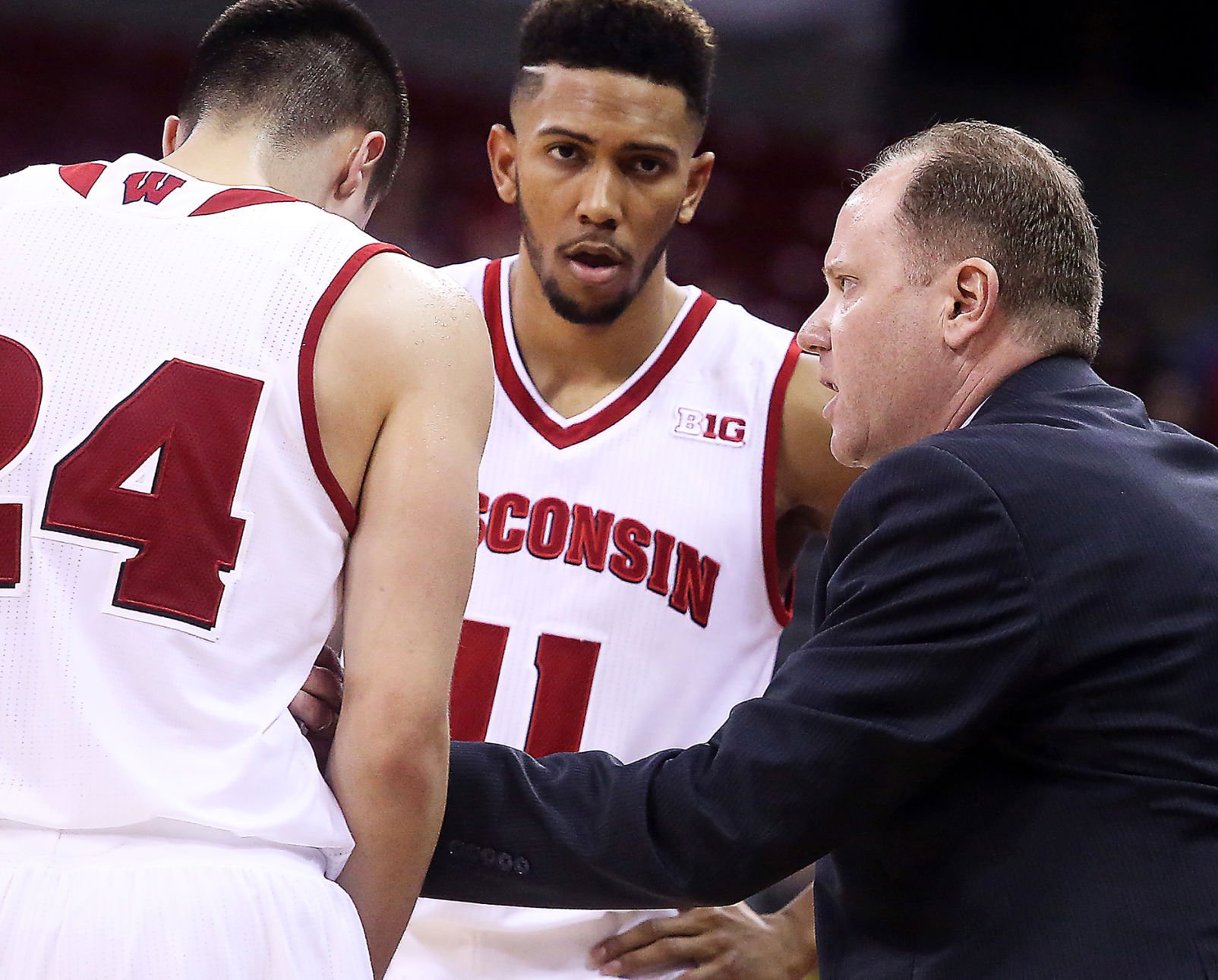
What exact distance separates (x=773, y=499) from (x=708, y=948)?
0.94m

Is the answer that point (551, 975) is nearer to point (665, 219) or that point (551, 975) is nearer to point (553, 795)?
point (553, 795)

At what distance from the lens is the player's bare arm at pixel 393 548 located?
1854 millimetres

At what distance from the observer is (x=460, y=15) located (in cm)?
954

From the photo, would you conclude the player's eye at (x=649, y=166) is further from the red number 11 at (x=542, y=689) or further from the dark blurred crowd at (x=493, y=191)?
the dark blurred crowd at (x=493, y=191)

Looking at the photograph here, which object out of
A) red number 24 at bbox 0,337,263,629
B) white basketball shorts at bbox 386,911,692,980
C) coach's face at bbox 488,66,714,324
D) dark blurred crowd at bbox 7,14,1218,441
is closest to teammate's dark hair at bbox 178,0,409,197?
red number 24 at bbox 0,337,263,629

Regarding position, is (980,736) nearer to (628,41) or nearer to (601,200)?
(601,200)

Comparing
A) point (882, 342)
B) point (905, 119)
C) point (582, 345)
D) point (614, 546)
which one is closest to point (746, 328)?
point (582, 345)

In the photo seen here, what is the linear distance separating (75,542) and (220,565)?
17 cm

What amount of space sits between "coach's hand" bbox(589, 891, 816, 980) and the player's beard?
→ 1.29 metres

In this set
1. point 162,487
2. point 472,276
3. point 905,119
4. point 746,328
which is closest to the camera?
point 162,487

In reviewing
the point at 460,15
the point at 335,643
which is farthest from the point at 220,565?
the point at 460,15

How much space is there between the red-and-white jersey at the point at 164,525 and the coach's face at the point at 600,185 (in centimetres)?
129

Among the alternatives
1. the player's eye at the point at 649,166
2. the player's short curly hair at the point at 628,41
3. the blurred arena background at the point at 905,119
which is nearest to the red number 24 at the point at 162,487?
the player's eye at the point at 649,166

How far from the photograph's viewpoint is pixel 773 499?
3059mm
